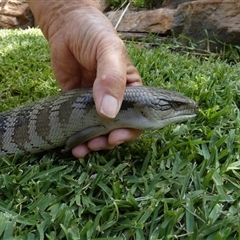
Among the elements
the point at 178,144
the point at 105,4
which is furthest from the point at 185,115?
the point at 105,4

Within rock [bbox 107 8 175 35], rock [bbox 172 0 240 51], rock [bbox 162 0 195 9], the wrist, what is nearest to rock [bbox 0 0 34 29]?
rock [bbox 107 8 175 35]

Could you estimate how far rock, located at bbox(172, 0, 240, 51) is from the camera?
4.80 meters

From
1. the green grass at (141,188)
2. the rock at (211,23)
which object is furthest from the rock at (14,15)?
the green grass at (141,188)

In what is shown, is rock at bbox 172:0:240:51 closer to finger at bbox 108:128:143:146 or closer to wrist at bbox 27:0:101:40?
wrist at bbox 27:0:101:40

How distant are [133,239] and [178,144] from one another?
28.7 inches

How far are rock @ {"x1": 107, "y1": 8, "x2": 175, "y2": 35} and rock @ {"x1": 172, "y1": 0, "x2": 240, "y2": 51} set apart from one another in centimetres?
32

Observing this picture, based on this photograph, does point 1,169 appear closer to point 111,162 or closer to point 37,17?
point 111,162

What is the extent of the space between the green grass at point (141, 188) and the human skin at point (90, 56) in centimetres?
16

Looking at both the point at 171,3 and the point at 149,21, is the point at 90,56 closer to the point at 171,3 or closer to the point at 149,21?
the point at 149,21

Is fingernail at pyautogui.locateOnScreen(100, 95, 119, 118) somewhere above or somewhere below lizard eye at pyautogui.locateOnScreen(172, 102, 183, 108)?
above

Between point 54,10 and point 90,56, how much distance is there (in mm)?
672

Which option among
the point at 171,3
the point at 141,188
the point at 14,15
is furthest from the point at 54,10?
the point at 14,15

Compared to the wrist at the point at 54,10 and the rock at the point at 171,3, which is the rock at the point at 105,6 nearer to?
the rock at the point at 171,3

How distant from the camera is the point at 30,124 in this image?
2260 mm
